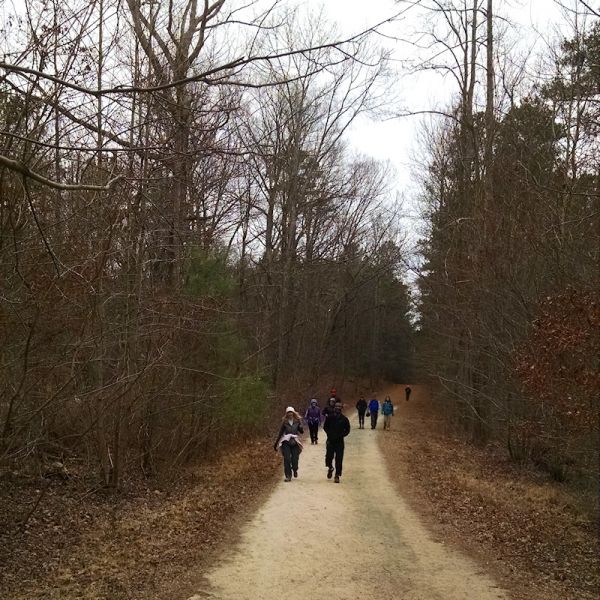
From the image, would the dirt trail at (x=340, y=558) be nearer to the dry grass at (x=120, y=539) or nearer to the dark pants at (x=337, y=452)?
the dry grass at (x=120, y=539)

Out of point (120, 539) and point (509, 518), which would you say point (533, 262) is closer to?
point (509, 518)

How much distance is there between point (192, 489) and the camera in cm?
1176

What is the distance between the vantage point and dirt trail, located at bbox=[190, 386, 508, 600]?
252 inches

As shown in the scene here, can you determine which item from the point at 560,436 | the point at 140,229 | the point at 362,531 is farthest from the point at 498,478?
the point at 140,229

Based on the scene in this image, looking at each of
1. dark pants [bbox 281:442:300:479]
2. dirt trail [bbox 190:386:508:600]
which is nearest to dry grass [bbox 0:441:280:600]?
dirt trail [bbox 190:386:508:600]

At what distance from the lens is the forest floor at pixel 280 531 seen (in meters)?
6.64

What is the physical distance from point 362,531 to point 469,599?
2.64 m

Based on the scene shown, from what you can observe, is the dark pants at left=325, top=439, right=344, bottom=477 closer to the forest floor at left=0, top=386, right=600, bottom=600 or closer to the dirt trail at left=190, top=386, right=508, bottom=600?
the forest floor at left=0, top=386, right=600, bottom=600

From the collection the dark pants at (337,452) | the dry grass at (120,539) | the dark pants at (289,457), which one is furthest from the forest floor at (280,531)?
the dark pants at (289,457)

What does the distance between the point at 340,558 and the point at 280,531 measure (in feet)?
4.65

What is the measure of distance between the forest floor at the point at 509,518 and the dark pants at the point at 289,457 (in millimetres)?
2174

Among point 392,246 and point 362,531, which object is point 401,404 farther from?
point 362,531

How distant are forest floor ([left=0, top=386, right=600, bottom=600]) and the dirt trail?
0.11 feet

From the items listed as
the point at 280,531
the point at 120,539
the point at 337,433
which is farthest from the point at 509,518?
the point at 120,539
